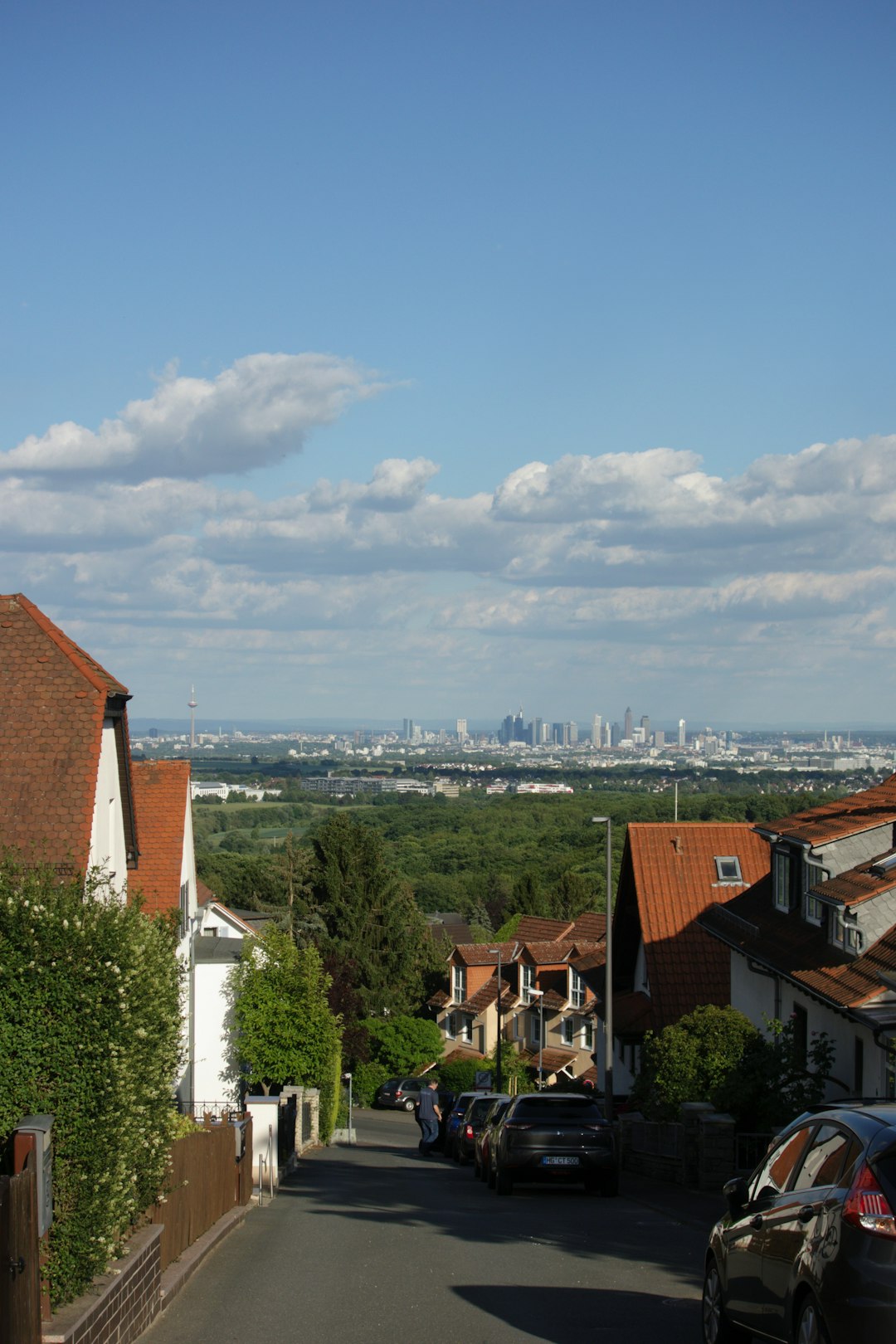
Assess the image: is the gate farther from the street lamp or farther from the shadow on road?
the street lamp

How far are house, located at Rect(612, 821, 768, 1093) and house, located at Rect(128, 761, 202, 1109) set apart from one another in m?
11.1

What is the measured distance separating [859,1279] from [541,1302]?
4.81 m

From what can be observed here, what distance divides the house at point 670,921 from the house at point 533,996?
21.4 ft

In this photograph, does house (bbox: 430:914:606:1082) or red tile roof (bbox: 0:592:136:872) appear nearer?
red tile roof (bbox: 0:592:136:872)

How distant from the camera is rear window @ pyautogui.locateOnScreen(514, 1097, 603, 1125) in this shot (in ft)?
64.1

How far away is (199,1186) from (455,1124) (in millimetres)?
20443

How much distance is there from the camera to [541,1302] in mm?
10555

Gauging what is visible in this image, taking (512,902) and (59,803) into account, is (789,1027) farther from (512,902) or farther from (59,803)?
(512,902)

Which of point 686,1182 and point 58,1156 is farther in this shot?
point 686,1182

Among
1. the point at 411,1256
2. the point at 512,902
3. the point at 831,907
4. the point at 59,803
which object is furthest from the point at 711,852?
the point at 512,902

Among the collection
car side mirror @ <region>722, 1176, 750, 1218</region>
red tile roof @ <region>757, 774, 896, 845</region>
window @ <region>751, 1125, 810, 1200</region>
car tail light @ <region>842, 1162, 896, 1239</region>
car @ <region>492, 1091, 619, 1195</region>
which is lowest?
car @ <region>492, 1091, 619, 1195</region>

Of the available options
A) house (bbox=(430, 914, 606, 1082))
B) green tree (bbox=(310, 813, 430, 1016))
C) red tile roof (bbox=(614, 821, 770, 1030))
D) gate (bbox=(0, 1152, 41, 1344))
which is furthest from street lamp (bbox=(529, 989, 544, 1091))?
gate (bbox=(0, 1152, 41, 1344))

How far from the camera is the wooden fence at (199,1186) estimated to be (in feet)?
38.8

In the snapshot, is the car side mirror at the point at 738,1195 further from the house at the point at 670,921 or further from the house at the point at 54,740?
the house at the point at 670,921
